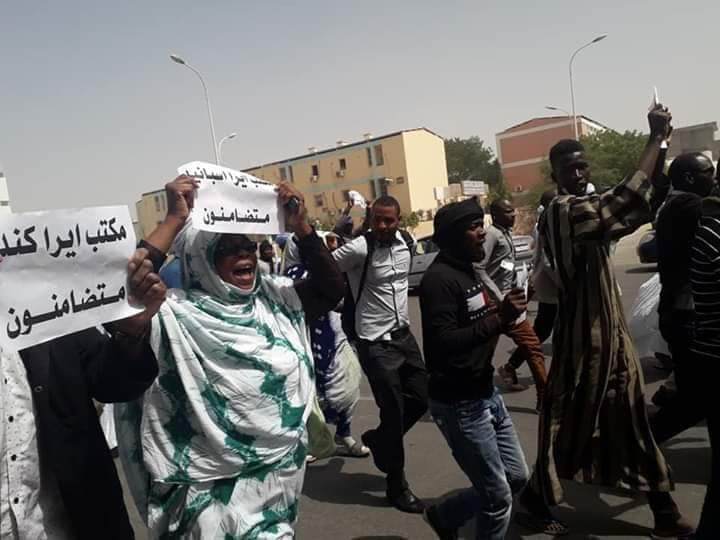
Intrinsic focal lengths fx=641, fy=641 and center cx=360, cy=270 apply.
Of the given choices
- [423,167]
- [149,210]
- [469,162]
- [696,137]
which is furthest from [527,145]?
[149,210]

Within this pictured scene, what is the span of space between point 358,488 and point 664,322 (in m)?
2.16

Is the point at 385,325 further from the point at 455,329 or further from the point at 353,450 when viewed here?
the point at 455,329

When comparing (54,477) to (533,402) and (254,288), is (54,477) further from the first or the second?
(533,402)

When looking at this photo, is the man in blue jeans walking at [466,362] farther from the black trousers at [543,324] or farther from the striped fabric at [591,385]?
the black trousers at [543,324]

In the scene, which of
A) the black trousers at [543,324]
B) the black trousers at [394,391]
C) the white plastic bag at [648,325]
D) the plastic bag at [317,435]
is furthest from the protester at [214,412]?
the white plastic bag at [648,325]

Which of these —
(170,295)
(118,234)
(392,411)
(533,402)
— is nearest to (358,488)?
(392,411)

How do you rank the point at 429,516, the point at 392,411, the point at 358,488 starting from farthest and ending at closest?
the point at 358,488 → the point at 392,411 → the point at 429,516

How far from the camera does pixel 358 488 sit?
4234 mm

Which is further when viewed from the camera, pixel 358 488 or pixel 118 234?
pixel 358 488

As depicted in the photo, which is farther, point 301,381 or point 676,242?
point 676,242

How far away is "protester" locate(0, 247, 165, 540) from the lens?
1793 mm

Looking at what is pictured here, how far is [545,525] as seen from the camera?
3.28 m

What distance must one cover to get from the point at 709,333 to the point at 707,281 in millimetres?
224

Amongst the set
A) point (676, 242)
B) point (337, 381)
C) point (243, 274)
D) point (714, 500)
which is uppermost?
point (243, 274)
